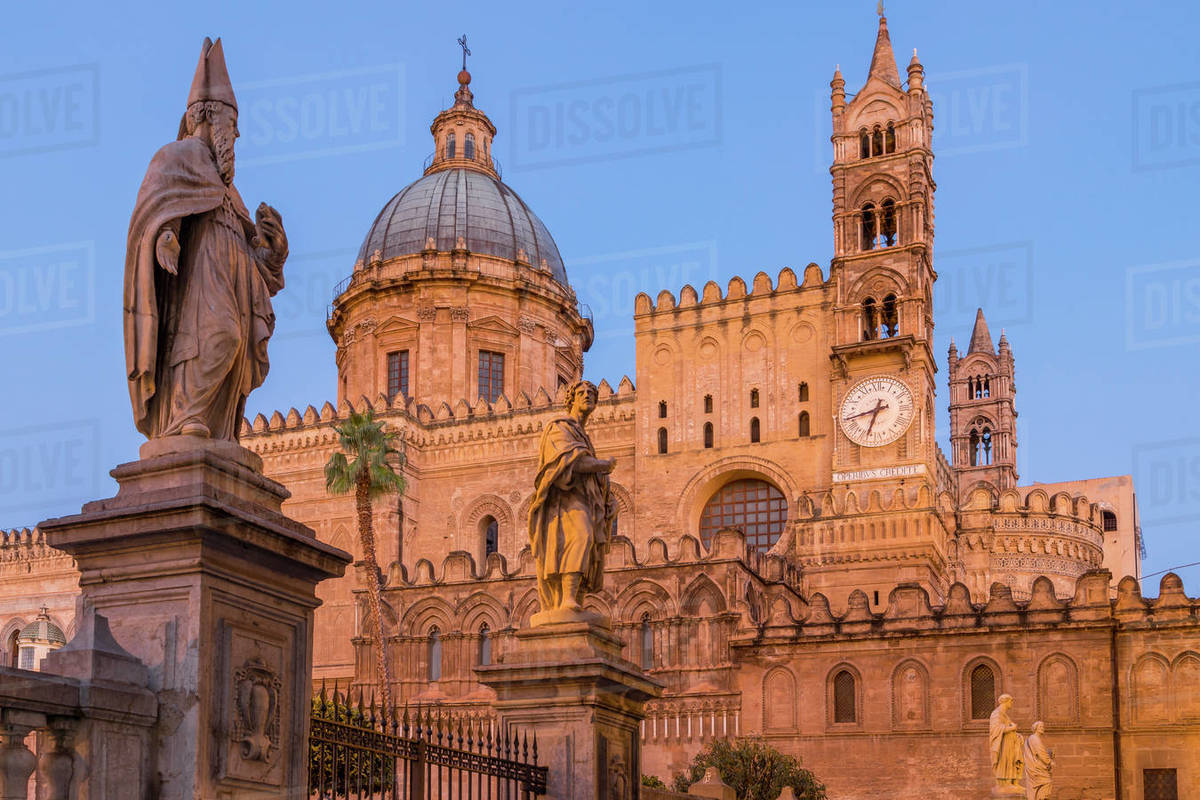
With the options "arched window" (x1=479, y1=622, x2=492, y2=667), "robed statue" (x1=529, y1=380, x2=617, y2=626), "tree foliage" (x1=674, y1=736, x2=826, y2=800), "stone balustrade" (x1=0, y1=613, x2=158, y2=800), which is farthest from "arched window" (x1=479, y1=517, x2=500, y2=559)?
"stone balustrade" (x1=0, y1=613, x2=158, y2=800)

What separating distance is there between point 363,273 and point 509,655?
5366 centimetres

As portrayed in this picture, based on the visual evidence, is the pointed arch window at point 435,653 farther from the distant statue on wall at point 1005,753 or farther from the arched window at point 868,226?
the distant statue on wall at point 1005,753

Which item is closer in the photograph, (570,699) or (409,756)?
(409,756)

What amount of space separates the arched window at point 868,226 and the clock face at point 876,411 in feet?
16.7

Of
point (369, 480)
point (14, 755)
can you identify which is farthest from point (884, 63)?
point (14, 755)

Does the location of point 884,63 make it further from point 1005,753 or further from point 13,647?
point 13,647

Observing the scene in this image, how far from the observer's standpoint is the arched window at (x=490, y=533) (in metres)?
55.2

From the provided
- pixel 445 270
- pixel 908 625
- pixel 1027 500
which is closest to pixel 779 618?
pixel 908 625

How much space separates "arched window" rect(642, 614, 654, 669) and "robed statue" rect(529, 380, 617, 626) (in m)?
28.1

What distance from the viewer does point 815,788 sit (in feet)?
109

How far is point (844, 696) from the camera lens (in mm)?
36188

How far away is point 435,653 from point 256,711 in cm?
3666

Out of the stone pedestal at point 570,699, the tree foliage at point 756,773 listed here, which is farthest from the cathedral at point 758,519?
the stone pedestal at point 570,699

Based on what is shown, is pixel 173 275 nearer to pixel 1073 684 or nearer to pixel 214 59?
pixel 214 59
